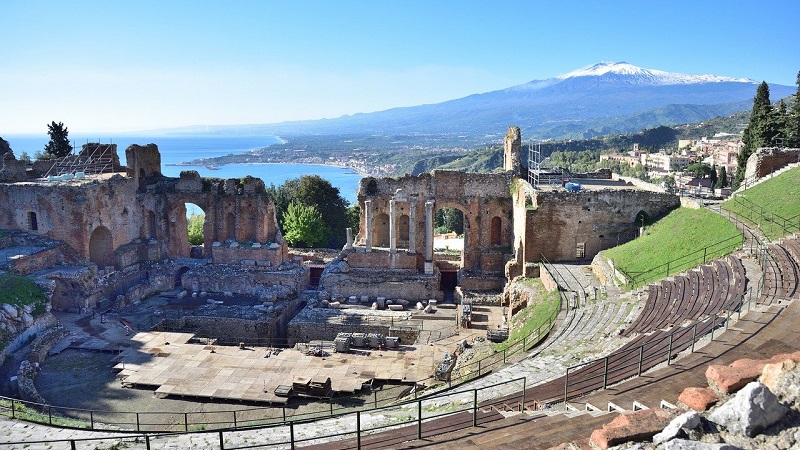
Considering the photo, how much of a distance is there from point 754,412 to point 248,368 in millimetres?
18534

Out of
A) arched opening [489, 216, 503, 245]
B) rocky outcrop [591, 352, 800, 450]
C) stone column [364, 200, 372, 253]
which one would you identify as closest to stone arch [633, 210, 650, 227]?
arched opening [489, 216, 503, 245]

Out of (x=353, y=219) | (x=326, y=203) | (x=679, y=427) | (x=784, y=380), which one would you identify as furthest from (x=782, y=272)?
(x=353, y=219)

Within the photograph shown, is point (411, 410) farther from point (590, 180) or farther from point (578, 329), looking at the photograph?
point (590, 180)

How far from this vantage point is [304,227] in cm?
4453

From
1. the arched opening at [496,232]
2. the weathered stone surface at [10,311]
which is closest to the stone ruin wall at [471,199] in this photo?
the arched opening at [496,232]

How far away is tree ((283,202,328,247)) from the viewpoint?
1751 inches

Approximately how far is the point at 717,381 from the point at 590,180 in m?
32.9

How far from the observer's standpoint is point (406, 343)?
27.5m

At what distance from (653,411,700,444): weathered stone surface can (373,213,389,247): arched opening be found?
3034 centimetres

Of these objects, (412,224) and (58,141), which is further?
(58,141)

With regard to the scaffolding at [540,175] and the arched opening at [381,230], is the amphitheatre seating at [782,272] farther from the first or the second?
the arched opening at [381,230]

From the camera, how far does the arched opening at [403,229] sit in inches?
1523

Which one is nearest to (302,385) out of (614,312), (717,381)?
(614,312)

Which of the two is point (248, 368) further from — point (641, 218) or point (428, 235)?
point (641, 218)
